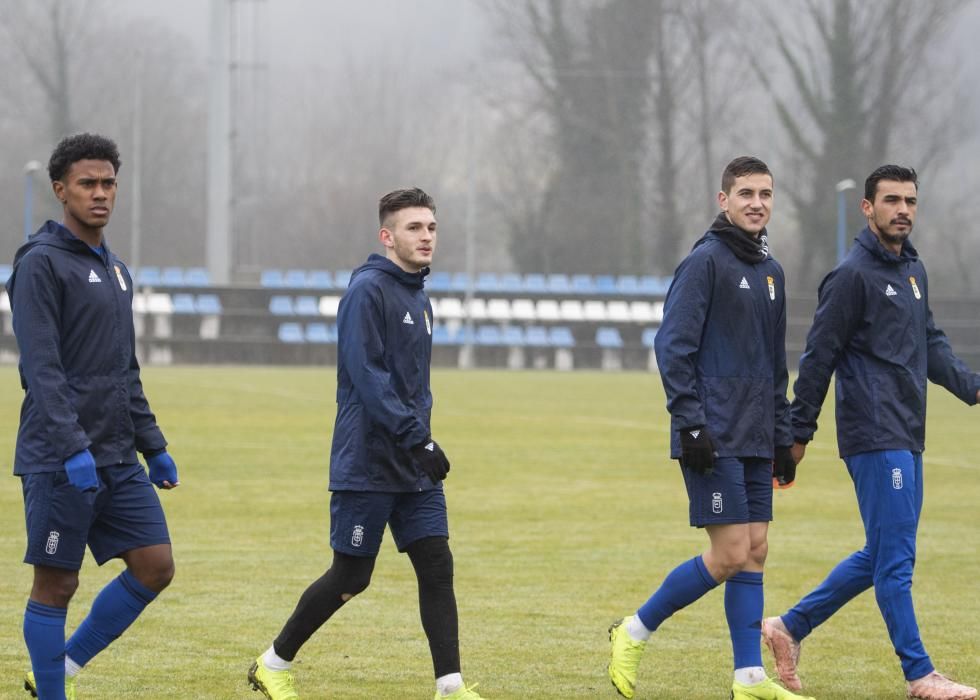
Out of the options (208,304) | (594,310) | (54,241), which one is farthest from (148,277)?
(54,241)

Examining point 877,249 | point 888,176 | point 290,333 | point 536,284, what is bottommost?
point 290,333

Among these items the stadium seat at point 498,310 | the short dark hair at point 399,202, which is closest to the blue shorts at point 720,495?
the short dark hair at point 399,202

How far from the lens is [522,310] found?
49688 mm

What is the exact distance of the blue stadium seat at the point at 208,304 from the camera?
4762cm

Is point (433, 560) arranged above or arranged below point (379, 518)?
below

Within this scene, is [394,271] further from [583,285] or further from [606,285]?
[606,285]

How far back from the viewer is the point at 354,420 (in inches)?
239

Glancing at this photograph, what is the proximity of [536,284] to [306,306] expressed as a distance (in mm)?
8386

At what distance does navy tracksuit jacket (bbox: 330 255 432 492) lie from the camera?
19.5ft

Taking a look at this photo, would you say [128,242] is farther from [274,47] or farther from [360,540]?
[360,540]

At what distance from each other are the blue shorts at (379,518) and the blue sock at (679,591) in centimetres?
99

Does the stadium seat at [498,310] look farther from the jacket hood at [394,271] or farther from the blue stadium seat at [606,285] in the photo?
the jacket hood at [394,271]

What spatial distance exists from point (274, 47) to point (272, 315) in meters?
26.4

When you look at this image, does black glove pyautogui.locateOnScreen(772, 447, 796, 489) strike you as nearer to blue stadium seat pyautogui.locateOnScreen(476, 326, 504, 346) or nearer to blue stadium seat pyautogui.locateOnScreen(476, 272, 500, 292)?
blue stadium seat pyautogui.locateOnScreen(476, 326, 504, 346)
